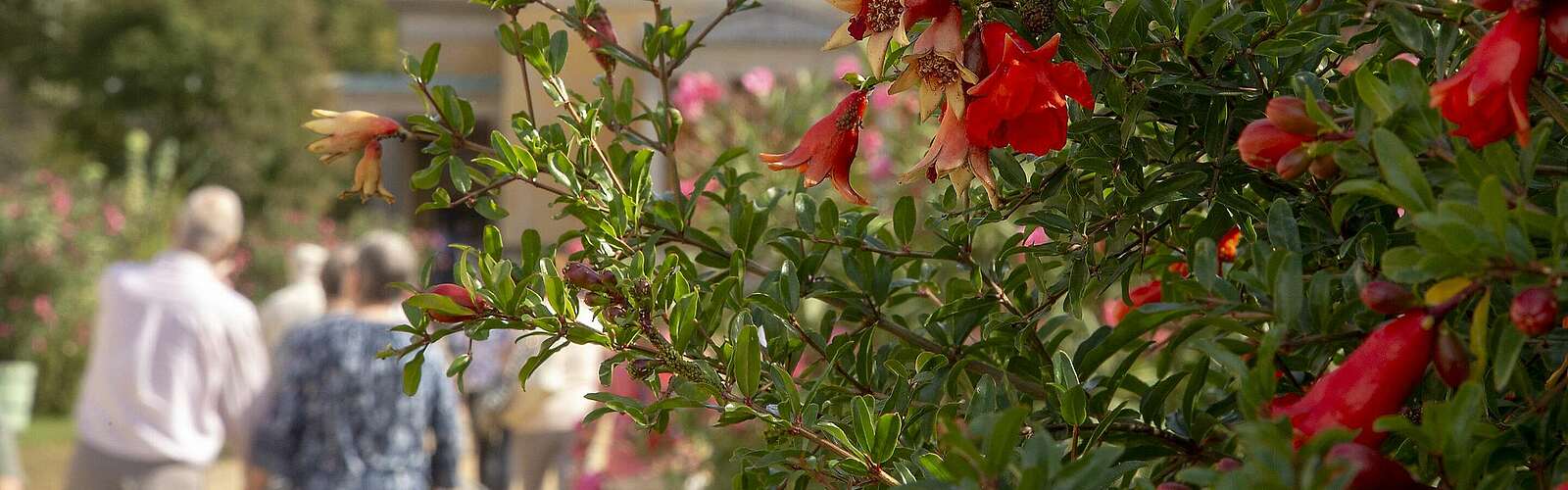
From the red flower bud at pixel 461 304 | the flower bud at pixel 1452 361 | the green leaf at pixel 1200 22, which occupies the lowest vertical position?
the red flower bud at pixel 461 304

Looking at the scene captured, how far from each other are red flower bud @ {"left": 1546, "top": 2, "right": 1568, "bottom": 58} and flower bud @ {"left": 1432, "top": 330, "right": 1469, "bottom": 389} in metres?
0.14

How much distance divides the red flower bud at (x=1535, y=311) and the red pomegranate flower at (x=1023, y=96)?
1.01 feet

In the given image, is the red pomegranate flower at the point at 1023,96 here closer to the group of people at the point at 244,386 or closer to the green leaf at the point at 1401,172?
the green leaf at the point at 1401,172

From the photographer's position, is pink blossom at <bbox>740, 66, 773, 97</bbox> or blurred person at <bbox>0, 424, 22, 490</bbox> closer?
blurred person at <bbox>0, 424, 22, 490</bbox>

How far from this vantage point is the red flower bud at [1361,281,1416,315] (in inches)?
27.7

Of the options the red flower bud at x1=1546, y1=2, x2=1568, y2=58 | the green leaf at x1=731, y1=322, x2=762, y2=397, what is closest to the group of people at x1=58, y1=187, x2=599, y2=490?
the green leaf at x1=731, y1=322, x2=762, y2=397

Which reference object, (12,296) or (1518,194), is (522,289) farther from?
(12,296)

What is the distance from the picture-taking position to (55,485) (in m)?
8.48

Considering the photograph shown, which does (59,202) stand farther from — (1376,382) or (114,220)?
(1376,382)

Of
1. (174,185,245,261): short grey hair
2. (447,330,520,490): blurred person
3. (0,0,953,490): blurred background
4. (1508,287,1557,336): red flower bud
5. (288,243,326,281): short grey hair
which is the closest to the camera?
(1508,287,1557,336): red flower bud

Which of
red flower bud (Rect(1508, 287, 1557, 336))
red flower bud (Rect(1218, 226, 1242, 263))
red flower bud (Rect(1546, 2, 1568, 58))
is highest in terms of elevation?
red flower bud (Rect(1546, 2, 1568, 58))

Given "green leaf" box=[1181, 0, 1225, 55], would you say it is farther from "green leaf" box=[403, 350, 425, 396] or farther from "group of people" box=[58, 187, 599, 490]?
"group of people" box=[58, 187, 599, 490]

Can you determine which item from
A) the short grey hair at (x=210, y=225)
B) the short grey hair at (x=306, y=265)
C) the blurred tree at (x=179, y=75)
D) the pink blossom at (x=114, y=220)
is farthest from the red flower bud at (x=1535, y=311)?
the blurred tree at (x=179, y=75)

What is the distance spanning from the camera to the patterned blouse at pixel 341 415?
4152mm
